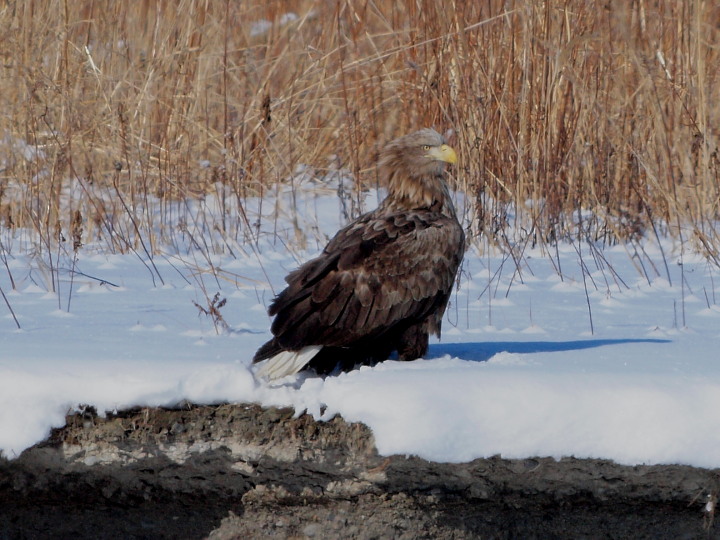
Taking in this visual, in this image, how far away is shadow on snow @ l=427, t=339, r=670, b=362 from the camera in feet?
12.6

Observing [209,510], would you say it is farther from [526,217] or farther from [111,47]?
[111,47]

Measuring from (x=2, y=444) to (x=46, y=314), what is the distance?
137cm

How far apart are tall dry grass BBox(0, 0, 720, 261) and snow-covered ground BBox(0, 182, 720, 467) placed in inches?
34.1

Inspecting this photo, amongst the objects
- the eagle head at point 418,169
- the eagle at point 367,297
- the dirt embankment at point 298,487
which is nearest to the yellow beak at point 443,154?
the eagle head at point 418,169

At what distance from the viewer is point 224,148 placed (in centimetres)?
679

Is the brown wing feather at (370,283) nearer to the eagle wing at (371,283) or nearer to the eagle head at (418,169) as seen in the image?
the eagle wing at (371,283)

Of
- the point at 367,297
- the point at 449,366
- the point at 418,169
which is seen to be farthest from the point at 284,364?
the point at 418,169

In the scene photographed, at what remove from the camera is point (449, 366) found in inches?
136

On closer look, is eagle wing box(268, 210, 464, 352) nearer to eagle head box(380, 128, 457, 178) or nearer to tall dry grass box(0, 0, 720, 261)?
eagle head box(380, 128, 457, 178)

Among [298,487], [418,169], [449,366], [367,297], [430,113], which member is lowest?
[298,487]

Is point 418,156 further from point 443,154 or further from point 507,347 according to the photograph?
point 507,347

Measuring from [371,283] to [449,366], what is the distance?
39cm

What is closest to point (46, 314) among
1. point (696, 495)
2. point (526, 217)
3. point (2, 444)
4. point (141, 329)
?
point (141, 329)

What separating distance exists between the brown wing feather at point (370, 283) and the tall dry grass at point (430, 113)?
2.14m
